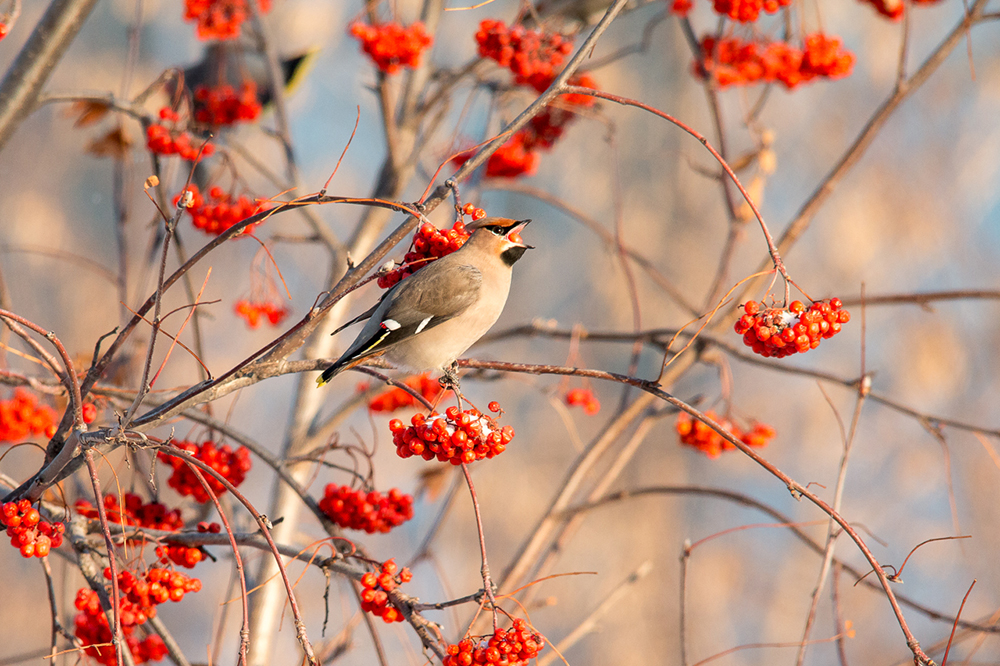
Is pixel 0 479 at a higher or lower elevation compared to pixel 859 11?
lower

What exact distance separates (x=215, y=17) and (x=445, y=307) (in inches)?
60.6

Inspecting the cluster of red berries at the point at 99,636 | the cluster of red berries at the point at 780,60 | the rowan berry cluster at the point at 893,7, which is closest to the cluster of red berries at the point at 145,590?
the cluster of red berries at the point at 99,636

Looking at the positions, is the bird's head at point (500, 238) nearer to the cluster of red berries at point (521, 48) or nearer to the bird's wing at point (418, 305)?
the bird's wing at point (418, 305)

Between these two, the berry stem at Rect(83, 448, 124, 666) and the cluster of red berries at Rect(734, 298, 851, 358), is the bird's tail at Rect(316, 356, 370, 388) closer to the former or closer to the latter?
the berry stem at Rect(83, 448, 124, 666)

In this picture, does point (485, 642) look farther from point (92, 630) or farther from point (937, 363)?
point (937, 363)

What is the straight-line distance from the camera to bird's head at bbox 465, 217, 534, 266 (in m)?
2.03

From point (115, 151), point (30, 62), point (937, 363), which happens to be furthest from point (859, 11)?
point (30, 62)

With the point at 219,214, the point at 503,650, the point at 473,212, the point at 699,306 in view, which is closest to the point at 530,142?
the point at 219,214

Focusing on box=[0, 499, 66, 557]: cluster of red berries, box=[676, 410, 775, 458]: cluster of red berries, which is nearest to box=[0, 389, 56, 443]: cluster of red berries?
box=[0, 499, 66, 557]: cluster of red berries

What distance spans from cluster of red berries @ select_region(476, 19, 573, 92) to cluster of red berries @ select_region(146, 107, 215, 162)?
815mm

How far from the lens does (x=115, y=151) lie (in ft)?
8.54

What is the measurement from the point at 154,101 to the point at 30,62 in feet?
20.2

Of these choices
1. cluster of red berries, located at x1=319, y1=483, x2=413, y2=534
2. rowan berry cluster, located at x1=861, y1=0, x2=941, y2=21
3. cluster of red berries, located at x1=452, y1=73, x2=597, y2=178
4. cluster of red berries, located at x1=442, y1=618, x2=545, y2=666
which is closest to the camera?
cluster of red berries, located at x1=442, y1=618, x2=545, y2=666

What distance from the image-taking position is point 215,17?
2793 millimetres
